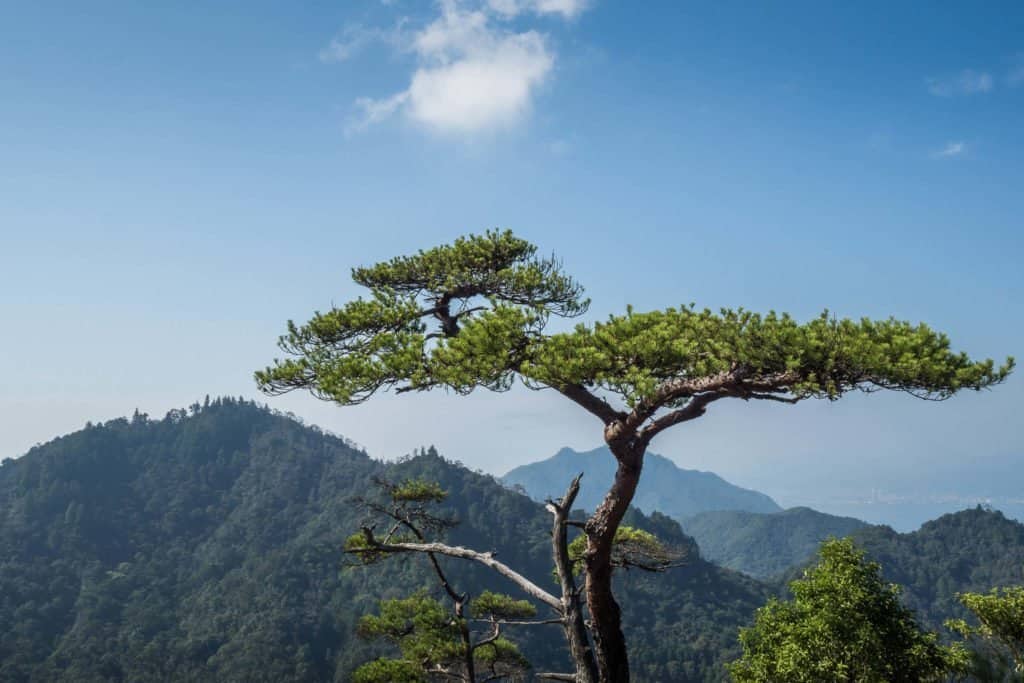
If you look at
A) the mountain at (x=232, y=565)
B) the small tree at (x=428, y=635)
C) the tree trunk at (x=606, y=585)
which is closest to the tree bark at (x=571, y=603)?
the tree trunk at (x=606, y=585)

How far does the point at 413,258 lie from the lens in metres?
8.95

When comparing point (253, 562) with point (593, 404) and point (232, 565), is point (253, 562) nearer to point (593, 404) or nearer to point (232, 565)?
point (232, 565)

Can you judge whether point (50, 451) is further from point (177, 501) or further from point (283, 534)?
point (283, 534)

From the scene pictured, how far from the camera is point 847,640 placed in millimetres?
13562

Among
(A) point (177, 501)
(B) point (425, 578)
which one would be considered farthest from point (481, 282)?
(A) point (177, 501)

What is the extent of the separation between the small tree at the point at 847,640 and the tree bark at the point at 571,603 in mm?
7112

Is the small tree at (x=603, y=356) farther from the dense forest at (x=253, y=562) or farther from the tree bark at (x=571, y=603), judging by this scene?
the dense forest at (x=253, y=562)

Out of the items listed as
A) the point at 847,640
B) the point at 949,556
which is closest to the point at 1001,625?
the point at 847,640

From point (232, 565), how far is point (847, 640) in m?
103

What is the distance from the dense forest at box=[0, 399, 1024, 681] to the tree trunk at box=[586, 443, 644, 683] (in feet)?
204

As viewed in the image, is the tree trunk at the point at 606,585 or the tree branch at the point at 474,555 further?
the tree branch at the point at 474,555

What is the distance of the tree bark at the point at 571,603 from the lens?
7.83 metres

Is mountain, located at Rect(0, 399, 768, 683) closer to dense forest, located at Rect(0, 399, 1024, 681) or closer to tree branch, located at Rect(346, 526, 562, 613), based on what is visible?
dense forest, located at Rect(0, 399, 1024, 681)

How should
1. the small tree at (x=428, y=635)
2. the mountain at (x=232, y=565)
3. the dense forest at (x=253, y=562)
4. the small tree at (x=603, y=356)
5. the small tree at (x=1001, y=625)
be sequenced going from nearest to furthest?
the small tree at (x=603, y=356) < the small tree at (x=428, y=635) < the small tree at (x=1001, y=625) < the mountain at (x=232, y=565) < the dense forest at (x=253, y=562)
